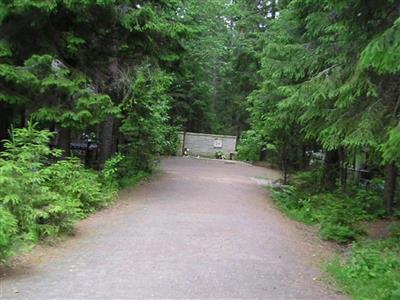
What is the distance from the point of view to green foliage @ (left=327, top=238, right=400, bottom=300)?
6.75 meters

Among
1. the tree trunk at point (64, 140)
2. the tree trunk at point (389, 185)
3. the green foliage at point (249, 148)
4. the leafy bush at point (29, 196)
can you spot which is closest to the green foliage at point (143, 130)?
the tree trunk at point (64, 140)

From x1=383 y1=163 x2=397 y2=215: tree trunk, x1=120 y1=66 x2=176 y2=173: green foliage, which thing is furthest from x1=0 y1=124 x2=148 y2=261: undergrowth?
x1=383 y1=163 x2=397 y2=215: tree trunk

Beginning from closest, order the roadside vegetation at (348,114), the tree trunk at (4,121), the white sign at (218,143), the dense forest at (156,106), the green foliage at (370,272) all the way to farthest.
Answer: the green foliage at (370,272) < the roadside vegetation at (348,114) < the dense forest at (156,106) < the tree trunk at (4,121) < the white sign at (218,143)

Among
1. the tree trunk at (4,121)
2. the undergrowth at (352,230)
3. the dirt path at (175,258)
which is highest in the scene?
the tree trunk at (4,121)

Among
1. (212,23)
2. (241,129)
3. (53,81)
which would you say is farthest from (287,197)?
(241,129)

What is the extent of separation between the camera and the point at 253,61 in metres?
36.7

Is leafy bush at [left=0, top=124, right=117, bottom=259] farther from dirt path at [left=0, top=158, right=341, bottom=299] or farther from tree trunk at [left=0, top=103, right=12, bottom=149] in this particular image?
tree trunk at [left=0, top=103, right=12, bottom=149]

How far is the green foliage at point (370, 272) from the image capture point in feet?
22.2

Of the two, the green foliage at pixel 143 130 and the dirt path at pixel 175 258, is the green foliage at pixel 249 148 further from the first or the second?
the dirt path at pixel 175 258

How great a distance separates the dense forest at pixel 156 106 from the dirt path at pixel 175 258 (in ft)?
1.63

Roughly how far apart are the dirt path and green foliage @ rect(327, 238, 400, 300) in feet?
1.16

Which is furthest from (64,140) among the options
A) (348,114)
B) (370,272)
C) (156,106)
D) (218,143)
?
(218,143)

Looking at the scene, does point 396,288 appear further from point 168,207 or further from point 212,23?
point 212,23

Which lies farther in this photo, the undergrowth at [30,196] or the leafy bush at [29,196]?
the leafy bush at [29,196]
